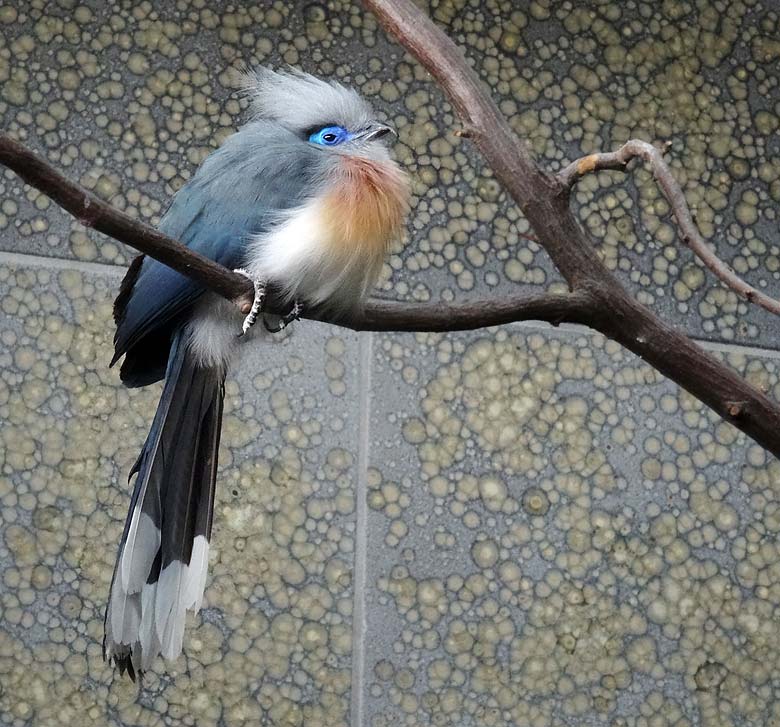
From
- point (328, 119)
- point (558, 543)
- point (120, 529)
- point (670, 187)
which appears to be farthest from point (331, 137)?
point (558, 543)

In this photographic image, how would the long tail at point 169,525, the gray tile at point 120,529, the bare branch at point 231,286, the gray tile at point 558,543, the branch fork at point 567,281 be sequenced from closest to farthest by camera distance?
the bare branch at point 231,286, the branch fork at point 567,281, the long tail at point 169,525, the gray tile at point 120,529, the gray tile at point 558,543

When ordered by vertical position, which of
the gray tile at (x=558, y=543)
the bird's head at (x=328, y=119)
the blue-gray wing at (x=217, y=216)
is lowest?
the gray tile at (x=558, y=543)

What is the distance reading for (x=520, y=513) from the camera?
2256mm

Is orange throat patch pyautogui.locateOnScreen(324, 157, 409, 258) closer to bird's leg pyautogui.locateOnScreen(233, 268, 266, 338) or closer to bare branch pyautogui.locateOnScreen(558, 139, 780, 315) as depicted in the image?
bird's leg pyautogui.locateOnScreen(233, 268, 266, 338)

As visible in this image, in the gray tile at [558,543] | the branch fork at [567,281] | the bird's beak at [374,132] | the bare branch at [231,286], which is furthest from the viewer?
the gray tile at [558,543]

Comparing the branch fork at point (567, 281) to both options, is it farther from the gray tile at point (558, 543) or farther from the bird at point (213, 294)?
the gray tile at point (558, 543)

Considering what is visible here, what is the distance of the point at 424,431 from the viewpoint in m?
2.24

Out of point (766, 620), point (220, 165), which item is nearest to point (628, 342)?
point (220, 165)

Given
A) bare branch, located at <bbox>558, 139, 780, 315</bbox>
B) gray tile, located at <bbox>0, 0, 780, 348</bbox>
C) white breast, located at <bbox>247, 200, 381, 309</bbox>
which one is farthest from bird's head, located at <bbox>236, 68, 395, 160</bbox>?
gray tile, located at <bbox>0, 0, 780, 348</bbox>

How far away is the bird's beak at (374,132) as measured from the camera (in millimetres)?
1700

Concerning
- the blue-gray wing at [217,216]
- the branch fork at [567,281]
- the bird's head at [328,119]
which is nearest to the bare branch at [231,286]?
the branch fork at [567,281]

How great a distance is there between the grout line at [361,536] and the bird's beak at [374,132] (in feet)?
1.96

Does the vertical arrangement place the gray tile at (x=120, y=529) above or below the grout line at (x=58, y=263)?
below

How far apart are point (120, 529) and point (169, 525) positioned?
0.58 m
